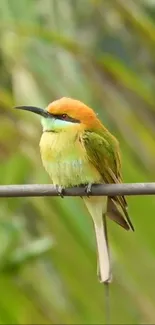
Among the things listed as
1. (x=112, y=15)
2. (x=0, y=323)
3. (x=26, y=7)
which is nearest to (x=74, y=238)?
(x=0, y=323)

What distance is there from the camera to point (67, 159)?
1.37 m

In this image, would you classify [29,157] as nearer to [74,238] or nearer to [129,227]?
[74,238]

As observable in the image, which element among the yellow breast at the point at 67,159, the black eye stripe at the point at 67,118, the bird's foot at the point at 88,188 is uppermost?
the black eye stripe at the point at 67,118

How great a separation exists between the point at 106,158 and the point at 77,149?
44 mm

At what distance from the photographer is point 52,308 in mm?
2049

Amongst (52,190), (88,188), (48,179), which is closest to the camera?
(52,190)

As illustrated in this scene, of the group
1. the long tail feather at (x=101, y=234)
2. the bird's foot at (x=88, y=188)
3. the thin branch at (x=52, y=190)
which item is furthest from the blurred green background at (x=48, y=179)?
the thin branch at (x=52, y=190)

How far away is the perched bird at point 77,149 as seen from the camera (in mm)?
A: 1349

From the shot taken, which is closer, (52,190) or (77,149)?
(52,190)

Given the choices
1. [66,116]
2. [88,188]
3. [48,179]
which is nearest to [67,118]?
[66,116]

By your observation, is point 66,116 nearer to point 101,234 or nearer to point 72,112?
point 72,112

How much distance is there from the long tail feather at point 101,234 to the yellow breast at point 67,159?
72 mm

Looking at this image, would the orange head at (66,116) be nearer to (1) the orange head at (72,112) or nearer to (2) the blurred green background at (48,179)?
(1) the orange head at (72,112)

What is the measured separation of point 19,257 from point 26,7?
46 cm
